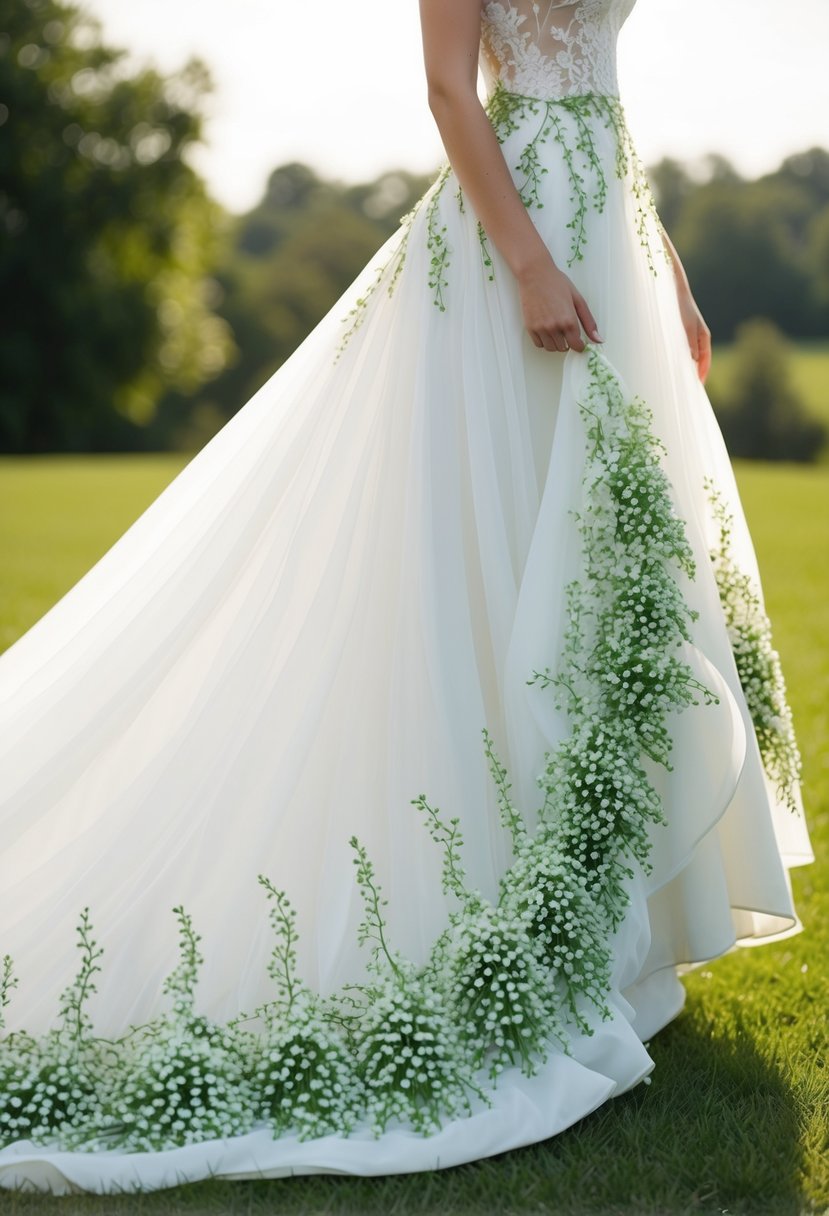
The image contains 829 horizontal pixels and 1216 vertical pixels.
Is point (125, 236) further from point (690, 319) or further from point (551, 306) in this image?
point (551, 306)

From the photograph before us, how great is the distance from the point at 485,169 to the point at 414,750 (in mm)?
1205

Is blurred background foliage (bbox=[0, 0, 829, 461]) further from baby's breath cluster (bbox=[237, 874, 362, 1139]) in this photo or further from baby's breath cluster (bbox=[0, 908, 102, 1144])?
baby's breath cluster (bbox=[0, 908, 102, 1144])

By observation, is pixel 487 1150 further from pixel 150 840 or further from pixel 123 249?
pixel 123 249

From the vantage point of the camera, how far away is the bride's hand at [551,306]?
106 inches

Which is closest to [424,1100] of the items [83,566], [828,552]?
[83,566]

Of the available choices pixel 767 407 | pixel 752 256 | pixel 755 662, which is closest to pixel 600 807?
pixel 755 662

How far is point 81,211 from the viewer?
33.3m

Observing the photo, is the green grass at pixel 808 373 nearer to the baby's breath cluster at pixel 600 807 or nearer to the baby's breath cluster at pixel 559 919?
the baby's breath cluster at pixel 600 807

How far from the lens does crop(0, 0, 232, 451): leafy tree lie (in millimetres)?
32656

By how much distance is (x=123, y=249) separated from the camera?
34.3 metres

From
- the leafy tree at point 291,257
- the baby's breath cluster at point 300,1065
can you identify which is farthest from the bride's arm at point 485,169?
the leafy tree at point 291,257

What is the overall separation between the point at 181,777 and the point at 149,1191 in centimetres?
80

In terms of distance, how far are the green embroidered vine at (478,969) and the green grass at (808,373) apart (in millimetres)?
28131

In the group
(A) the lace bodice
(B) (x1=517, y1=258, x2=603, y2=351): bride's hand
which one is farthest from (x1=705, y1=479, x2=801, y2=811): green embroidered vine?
(A) the lace bodice
